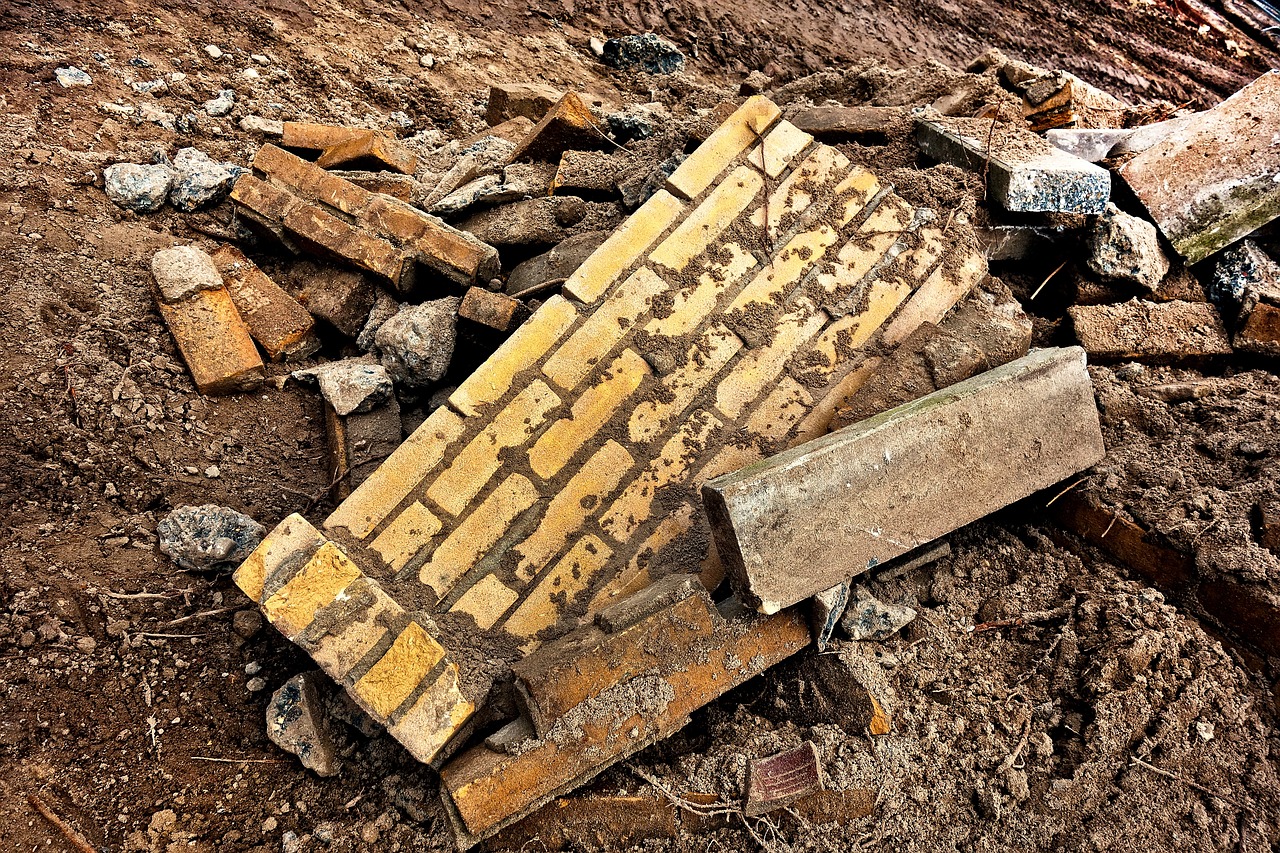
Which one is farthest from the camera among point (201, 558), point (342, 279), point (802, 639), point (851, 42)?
point (851, 42)

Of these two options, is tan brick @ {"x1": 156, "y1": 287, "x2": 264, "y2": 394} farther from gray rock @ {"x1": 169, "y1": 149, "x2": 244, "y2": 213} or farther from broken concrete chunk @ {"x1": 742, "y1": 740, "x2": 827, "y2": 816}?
broken concrete chunk @ {"x1": 742, "y1": 740, "x2": 827, "y2": 816}

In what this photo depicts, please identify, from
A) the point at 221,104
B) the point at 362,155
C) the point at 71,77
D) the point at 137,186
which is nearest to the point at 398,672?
the point at 362,155

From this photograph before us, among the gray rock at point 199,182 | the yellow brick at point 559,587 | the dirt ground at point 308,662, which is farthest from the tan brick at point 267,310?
the yellow brick at point 559,587

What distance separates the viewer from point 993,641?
2.40 m

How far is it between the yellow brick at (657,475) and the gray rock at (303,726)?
104 cm

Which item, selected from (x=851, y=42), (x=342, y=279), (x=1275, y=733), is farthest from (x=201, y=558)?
(x=851, y=42)

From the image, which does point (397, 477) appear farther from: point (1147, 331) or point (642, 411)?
point (1147, 331)

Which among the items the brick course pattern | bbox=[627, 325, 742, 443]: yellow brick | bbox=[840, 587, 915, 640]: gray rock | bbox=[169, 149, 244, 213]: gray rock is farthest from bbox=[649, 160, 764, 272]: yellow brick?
bbox=[169, 149, 244, 213]: gray rock

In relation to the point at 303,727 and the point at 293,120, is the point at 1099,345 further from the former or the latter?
the point at 293,120

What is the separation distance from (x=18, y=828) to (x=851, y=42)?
8457mm

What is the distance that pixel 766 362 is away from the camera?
261 centimetres

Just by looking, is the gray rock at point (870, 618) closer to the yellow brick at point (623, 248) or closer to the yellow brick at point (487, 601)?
the yellow brick at point (487, 601)

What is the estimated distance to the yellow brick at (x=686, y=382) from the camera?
99.1 inches

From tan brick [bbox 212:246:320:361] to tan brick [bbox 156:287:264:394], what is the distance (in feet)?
0.26
